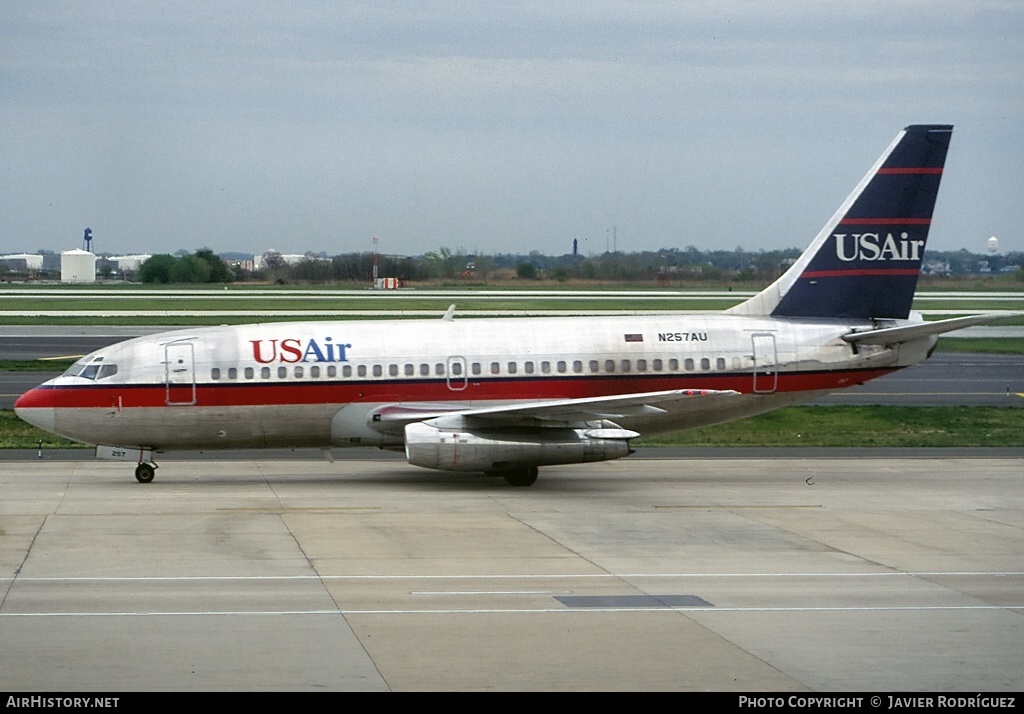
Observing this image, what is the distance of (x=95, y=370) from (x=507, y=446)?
932cm

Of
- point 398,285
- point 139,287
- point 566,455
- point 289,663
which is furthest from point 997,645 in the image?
point 139,287

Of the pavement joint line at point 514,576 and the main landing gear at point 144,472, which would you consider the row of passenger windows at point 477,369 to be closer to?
the main landing gear at point 144,472

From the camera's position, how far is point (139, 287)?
120 m

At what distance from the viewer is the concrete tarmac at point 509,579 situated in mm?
15047

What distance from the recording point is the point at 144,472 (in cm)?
3094

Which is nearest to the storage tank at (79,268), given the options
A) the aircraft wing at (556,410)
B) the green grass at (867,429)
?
the green grass at (867,429)

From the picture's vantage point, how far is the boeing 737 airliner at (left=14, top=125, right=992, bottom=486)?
30.2 metres

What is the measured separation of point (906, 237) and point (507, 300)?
6216cm

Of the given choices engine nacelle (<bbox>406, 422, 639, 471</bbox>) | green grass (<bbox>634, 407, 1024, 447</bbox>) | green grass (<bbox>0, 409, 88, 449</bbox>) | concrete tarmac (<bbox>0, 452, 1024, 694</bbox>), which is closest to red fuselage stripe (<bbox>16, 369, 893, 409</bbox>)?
engine nacelle (<bbox>406, 422, 639, 471</bbox>)

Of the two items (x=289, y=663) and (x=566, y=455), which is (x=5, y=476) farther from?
(x=289, y=663)

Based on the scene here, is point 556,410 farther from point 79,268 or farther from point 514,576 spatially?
point 79,268

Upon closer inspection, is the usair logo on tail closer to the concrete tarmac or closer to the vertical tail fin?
the vertical tail fin

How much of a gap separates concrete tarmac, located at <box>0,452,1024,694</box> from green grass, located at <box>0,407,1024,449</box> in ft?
16.5

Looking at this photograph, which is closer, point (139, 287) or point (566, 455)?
point (566, 455)
